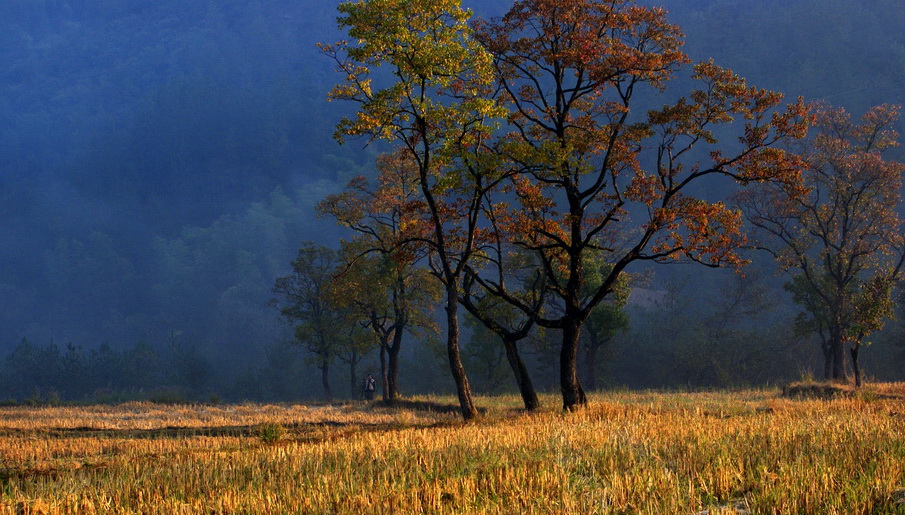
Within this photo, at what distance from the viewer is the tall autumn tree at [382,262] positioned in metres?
39.7

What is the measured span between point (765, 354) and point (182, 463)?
7838 centimetres

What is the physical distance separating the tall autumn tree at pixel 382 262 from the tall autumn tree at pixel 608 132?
14.5m

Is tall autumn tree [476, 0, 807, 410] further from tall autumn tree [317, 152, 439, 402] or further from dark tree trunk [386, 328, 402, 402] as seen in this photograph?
dark tree trunk [386, 328, 402, 402]

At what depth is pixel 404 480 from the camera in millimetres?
7891

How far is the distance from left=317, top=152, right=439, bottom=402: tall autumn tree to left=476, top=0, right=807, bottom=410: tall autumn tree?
14469 millimetres

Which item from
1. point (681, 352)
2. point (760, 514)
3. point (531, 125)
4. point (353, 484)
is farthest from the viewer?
point (681, 352)

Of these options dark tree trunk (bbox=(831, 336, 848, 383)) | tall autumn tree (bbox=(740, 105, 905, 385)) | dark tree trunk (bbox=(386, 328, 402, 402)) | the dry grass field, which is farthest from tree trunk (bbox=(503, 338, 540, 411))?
dark tree trunk (bbox=(831, 336, 848, 383))

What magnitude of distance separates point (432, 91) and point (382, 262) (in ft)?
73.7

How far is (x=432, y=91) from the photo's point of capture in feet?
77.1

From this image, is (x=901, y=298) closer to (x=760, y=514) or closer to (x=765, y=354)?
(x=765, y=354)

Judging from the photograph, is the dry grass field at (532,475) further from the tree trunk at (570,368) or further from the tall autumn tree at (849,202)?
the tall autumn tree at (849,202)

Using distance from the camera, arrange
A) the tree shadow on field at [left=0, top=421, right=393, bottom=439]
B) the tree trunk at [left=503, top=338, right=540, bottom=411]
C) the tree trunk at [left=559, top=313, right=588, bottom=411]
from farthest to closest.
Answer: the tree trunk at [left=503, top=338, right=540, bottom=411], the tree trunk at [left=559, top=313, right=588, bottom=411], the tree shadow on field at [left=0, top=421, right=393, bottom=439]

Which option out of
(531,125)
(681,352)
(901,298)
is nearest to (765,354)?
(681,352)

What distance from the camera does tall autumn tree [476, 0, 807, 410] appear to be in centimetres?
2059
